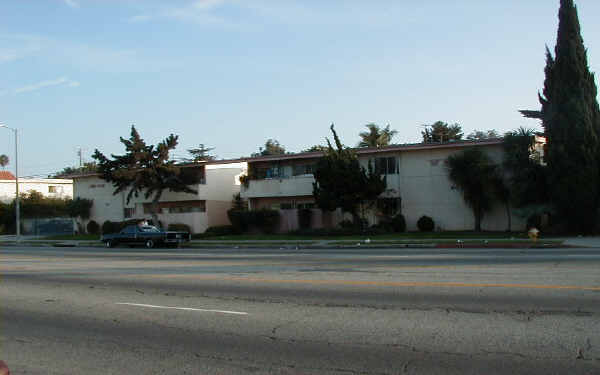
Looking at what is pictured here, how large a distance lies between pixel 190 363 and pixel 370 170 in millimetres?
32173

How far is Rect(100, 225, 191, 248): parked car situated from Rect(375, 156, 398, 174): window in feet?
46.1

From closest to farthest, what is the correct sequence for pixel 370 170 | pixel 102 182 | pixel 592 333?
1. pixel 592 333
2. pixel 370 170
3. pixel 102 182

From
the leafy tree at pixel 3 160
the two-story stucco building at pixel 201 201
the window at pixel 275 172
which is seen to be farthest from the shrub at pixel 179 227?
the leafy tree at pixel 3 160

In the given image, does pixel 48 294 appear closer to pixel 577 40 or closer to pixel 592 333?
pixel 592 333

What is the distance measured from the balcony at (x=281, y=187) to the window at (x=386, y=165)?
4.90 metres

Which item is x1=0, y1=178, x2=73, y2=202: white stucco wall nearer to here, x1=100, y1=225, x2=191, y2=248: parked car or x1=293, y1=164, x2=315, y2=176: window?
x1=293, y1=164, x2=315, y2=176: window

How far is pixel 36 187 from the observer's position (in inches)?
2864

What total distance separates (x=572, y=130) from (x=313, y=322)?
91.8ft

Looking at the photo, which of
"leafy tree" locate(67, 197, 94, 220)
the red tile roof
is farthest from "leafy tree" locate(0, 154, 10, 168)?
"leafy tree" locate(67, 197, 94, 220)

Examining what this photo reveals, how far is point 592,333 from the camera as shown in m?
8.09

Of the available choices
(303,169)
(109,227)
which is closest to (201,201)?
(109,227)

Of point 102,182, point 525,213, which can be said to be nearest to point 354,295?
point 525,213

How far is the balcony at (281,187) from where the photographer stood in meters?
44.2

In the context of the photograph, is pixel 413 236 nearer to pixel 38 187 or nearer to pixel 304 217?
pixel 304 217
